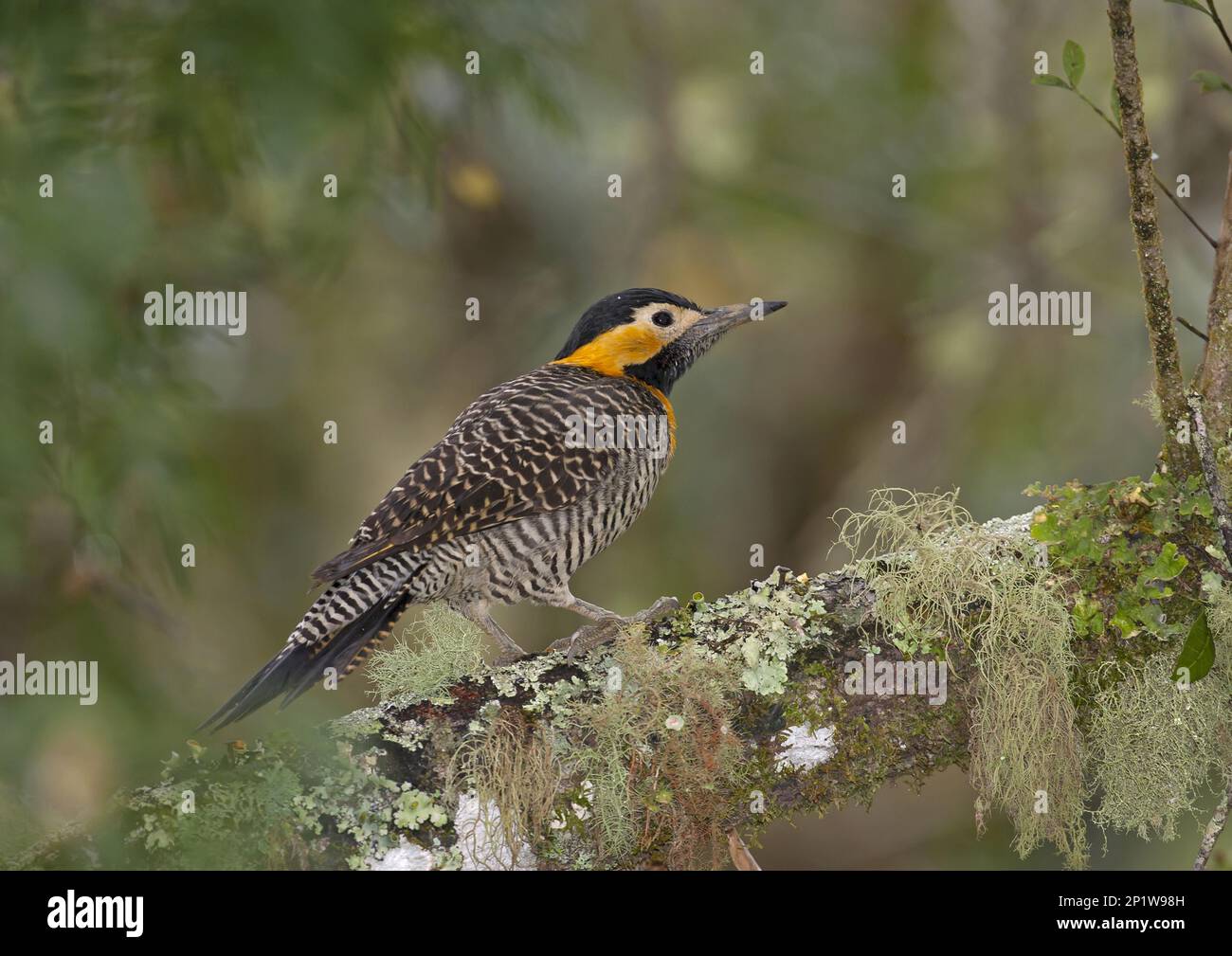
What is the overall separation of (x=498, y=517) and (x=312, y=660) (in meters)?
0.72

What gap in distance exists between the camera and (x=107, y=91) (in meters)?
2.61

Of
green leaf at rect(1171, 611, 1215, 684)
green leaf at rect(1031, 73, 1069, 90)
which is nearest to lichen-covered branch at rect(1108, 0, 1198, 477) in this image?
green leaf at rect(1031, 73, 1069, 90)

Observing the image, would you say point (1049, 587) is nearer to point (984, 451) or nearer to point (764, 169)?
point (984, 451)

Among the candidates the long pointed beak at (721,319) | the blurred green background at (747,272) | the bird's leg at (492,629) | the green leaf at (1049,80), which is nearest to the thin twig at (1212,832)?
the green leaf at (1049,80)

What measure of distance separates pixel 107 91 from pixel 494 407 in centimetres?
178

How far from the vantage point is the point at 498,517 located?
12.9 ft

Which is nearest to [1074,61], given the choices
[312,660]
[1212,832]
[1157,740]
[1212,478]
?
[1212,478]

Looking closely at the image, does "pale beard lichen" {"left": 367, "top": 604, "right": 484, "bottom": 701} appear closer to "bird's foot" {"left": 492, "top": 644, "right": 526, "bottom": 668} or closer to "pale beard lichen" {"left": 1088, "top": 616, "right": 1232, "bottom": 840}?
"bird's foot" {"left": 492, "top": 644, "right": 526, "bottom": 668}

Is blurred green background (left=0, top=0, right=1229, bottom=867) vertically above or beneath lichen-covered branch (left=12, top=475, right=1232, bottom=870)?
above

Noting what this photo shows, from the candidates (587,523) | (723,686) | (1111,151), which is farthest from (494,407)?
(1111,151)

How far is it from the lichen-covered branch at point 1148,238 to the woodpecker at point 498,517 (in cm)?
154

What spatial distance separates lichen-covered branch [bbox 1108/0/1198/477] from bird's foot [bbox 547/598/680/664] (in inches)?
51.5

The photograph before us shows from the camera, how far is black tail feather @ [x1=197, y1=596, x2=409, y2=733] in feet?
10.7

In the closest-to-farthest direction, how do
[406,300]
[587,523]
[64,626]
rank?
[64,626] < [587,523] < [406,300]
